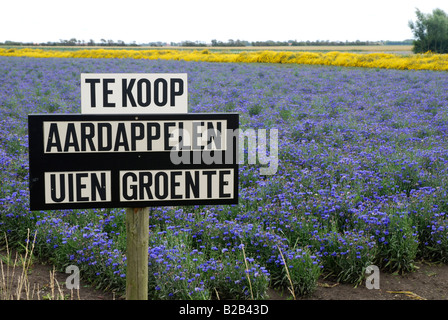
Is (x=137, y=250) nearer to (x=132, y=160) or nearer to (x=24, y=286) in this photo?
(x=132, y=160)

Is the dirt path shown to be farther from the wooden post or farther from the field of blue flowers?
the wooden post

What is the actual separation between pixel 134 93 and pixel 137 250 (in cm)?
108

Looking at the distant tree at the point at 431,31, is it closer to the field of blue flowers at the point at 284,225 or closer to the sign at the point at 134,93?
the field of blue flowers at the point at 284,225

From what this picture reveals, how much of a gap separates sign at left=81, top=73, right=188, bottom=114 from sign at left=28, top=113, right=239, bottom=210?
173 millimetres

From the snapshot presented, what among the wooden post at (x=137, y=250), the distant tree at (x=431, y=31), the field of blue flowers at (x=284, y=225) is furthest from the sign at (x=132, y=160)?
the distant tree at (x=431, y=31)

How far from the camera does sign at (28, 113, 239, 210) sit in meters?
3.03

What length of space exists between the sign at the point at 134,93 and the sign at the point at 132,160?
17cm

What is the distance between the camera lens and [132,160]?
3.12 metres

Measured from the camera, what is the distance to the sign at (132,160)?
303 centimetres

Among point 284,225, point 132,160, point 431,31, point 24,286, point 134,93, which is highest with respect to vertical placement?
point 431,31

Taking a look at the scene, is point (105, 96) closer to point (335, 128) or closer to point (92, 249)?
point (92, 249)

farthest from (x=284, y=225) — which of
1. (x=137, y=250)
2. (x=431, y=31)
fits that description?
(x=431, y=31)

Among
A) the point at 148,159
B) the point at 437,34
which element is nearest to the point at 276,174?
the point at 148,159

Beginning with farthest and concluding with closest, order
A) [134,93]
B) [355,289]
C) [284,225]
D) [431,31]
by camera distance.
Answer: [431,31] → [284,225] → [355,289] → [134,93]
